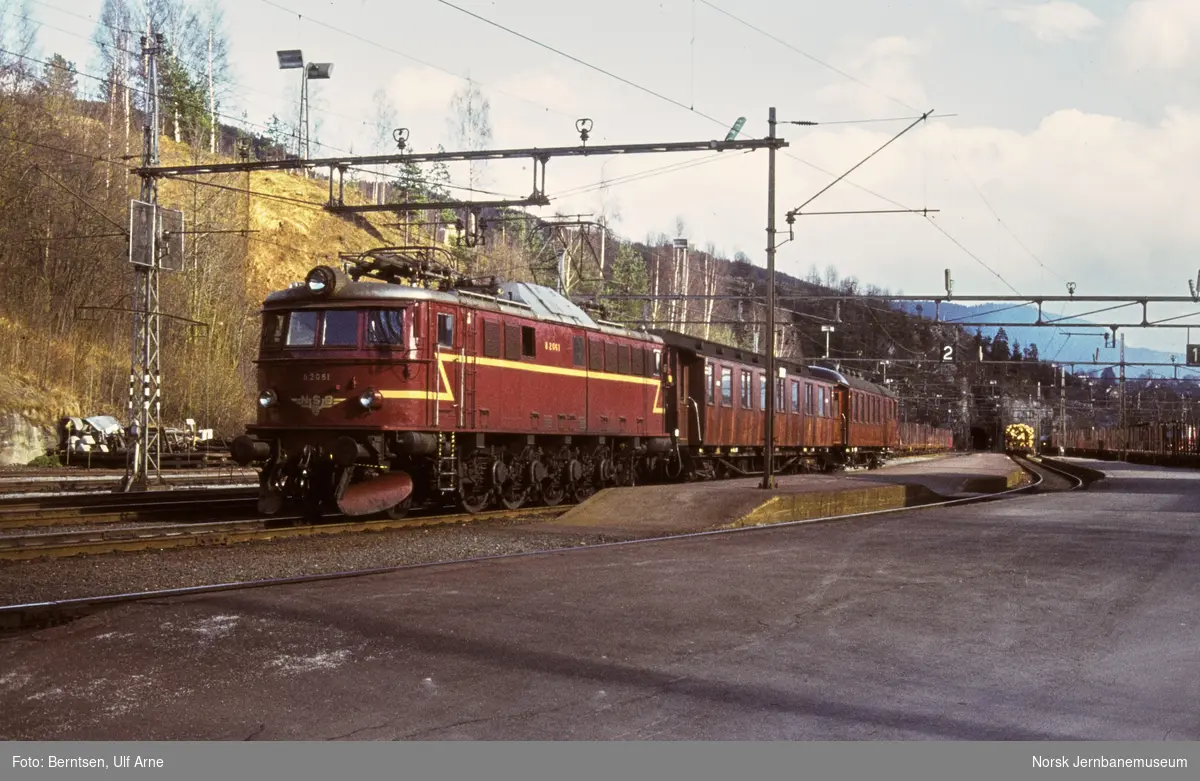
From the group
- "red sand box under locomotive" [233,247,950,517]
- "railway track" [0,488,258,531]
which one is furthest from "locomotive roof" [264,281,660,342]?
"railway track" [0,488,258,531]

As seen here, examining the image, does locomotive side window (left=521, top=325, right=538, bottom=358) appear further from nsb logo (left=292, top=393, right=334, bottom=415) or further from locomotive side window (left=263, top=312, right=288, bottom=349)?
locomotive side window (left=263, top=312, right=288, bottom=349)

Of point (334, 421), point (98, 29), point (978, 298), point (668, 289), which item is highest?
point (98, 29)

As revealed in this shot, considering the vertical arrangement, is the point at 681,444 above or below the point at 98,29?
below

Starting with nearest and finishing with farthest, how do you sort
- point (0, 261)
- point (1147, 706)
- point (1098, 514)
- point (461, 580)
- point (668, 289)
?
point (1147, 706) < point (461, 580) < point (1098, 514) < point (0, 261) < point (668, 289)

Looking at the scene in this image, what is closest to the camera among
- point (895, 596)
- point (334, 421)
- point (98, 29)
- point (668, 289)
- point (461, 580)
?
point (895, 596)

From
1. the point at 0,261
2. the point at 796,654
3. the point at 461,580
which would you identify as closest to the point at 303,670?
the point at 796,654

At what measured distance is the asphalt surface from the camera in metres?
6.22

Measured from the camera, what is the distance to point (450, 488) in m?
18.7

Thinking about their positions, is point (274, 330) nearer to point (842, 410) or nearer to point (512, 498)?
point (512, 498)

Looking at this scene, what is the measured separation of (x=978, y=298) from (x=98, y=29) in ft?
193

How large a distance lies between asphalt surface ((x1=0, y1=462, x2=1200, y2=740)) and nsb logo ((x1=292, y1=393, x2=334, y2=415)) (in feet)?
19.0

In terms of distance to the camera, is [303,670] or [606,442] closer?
[303,670]

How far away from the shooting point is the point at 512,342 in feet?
66.4

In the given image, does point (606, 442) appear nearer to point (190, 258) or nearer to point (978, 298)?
point (978, 298)
